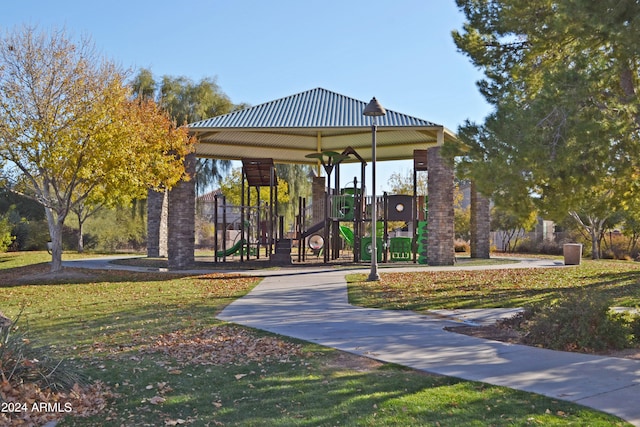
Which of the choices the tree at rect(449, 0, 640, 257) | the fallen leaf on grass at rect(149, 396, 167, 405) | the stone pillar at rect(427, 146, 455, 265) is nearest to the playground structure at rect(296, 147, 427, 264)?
the stone pillar at rect(427, 146, 455, 265)

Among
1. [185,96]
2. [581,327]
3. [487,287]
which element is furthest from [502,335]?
[185,96]

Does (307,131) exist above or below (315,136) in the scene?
below

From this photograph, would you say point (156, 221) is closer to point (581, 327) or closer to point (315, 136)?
point (315, 136)

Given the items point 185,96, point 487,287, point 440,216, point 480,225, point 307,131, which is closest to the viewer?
point 487,287

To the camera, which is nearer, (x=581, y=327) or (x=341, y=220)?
(x=581, y=327)

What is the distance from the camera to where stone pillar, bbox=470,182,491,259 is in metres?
28.6

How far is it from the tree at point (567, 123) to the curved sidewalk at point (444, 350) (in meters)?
2.34

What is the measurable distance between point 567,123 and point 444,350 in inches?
132

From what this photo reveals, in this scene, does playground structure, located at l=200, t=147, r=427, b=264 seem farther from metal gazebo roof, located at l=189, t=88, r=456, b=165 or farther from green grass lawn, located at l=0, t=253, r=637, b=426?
green grass lawn, located at l=0, t=253, r=637, b=426

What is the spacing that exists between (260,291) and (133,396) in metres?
9.51

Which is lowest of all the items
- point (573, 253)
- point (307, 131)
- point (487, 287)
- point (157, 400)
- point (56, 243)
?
point (157, 400)

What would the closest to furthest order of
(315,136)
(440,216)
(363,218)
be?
(440,216) < (363,218) < (315,136)

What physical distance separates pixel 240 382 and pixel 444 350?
112 inches

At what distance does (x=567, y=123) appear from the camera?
8.26 m
